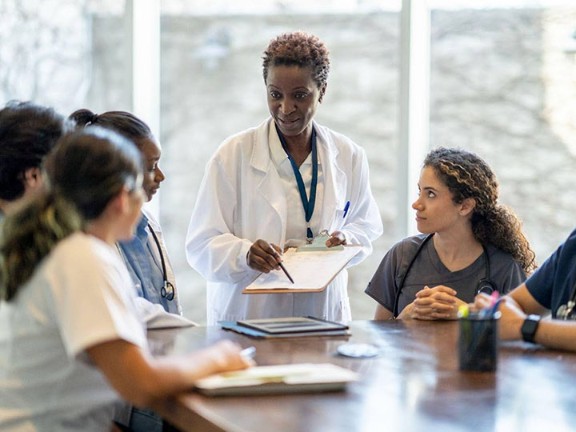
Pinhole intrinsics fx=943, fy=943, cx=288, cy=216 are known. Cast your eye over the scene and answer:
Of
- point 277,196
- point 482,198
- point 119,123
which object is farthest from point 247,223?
point 482,198

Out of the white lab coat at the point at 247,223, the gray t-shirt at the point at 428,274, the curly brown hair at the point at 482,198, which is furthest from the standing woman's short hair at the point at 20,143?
the curly brown hair at the point at 482,198

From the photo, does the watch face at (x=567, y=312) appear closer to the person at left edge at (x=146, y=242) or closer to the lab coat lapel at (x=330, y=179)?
the lab coat lapel at (x=330, y=179)

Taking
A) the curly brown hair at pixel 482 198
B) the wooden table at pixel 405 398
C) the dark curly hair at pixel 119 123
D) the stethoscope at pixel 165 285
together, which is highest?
the dark curly hair at pixel 119 123

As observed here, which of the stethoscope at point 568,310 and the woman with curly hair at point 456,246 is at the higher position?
the woman with curly hair at point 456,246

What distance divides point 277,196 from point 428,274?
1.92ft

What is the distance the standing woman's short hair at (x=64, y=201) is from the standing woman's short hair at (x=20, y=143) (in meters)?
0.46

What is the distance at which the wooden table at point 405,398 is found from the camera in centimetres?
159

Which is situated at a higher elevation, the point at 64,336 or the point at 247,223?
the point at 247,223

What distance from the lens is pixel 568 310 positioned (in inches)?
98.6

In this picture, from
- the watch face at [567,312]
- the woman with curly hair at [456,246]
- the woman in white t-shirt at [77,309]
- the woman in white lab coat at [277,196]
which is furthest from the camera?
the woman in white lab coat at [277,196]

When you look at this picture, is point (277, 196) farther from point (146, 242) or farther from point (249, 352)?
point (249, 352)

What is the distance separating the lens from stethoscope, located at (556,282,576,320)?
98.2 inches

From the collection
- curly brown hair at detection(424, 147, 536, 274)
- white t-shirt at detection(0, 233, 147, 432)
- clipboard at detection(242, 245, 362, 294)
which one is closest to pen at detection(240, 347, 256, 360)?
white t-shirt at detection(0, 233, 147, 432)

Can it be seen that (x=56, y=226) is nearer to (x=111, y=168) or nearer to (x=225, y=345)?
(x=111, y=168)
